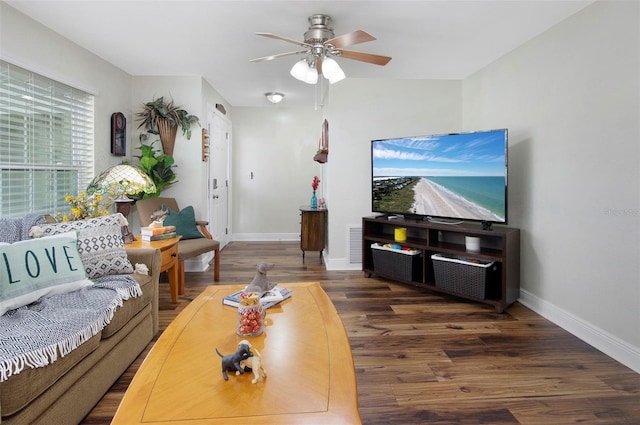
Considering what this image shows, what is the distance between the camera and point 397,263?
4023mm

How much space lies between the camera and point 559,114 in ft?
9.77

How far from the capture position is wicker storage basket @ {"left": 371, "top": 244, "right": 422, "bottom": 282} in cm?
391

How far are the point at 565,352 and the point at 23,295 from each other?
3164 mm

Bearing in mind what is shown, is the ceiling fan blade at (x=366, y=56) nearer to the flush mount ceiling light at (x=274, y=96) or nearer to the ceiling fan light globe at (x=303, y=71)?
the ceiling fan light globe at (x=303, y=71)

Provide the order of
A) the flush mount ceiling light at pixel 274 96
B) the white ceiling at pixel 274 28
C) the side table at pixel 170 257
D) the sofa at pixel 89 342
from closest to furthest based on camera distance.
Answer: the sofa at pixel 89 342 → the white ceiling at pixel 274 28 → the side table at pixel 170 257 → the flush mount ceiling light at pixel 274 96

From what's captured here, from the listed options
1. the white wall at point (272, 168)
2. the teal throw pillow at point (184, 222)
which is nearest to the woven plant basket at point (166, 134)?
the teal throw pillow at point (184, 222)

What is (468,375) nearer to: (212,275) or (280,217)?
(212,275)

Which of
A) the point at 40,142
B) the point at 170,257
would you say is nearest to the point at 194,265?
the point at 170,257

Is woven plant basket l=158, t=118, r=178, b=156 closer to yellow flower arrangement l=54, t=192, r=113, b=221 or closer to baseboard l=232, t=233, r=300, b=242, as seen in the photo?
yellow flower arrangement l=54, t=192, r=113, b=221

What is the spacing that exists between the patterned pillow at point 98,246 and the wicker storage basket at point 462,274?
2.66 metres

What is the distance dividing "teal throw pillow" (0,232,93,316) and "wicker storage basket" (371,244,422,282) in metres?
2.83

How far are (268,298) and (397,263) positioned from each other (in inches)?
90.8

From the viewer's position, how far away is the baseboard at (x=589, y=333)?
2322mm

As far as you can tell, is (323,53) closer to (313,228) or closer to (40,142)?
(40,142)
